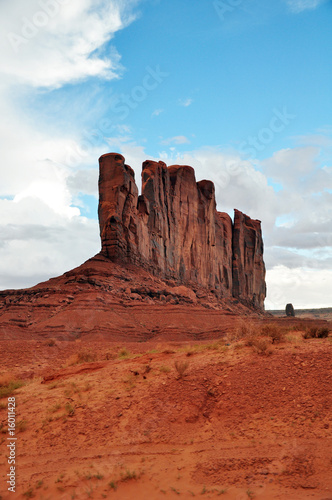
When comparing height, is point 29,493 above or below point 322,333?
below

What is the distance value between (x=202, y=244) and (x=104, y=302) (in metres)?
36.0

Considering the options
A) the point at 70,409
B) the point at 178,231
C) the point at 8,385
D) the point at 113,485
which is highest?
the point at 178,231

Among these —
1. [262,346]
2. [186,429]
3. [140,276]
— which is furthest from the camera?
[140,276]

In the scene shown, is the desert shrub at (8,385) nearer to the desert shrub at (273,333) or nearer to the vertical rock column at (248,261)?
the desert shrub at (273,333)

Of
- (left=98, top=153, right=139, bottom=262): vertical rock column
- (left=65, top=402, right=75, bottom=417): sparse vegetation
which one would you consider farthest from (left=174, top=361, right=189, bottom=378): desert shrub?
(left=98, top=153, right=139, bottom=262): vertical rock column

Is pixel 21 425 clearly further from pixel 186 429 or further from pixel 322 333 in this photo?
pixel 322 333

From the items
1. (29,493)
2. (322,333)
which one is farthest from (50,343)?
(29,493)

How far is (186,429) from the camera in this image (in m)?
8.58

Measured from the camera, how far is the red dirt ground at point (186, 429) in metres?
6.80

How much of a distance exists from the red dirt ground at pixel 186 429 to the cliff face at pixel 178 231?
31.3 m

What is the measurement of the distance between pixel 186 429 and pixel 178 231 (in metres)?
52.8

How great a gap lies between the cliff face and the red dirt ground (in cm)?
3127

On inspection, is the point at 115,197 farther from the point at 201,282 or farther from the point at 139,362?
the point at 139,362

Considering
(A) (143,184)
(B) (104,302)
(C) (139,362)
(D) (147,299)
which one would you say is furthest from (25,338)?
(A) (143,184)
